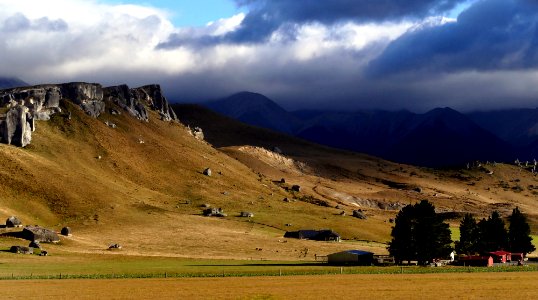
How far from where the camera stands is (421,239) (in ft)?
481

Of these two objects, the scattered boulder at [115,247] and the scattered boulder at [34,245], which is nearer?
the scattered boulder at [34,245]

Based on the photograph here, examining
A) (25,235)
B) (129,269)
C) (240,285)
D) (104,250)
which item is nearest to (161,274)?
(129,269)

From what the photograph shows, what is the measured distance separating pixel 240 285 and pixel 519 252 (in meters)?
106

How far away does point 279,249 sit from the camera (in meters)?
177

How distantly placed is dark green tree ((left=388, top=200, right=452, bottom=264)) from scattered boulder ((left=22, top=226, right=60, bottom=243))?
76.7 meters

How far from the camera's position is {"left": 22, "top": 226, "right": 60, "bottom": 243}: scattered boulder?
544ft

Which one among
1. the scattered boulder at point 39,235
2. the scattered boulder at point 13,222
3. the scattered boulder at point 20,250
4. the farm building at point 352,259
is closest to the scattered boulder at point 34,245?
the scattered boulder at point 20,250

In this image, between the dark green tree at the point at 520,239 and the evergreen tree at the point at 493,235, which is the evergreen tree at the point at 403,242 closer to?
the evergreen tree at the point at 493,235

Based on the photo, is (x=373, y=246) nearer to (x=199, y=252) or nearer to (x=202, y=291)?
(x=199, y=252)

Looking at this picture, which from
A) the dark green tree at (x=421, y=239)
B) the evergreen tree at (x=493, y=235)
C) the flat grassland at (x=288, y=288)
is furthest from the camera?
the evergreen tree at (x=493, y=235)

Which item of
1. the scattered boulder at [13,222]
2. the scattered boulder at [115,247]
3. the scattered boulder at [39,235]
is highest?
the scattered boulder at [13,222]

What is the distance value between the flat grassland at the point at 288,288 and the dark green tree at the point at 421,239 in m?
41.6

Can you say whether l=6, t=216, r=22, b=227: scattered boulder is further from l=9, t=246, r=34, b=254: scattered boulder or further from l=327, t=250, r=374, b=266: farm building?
l=327, t=250, r=374, b=266: farm building

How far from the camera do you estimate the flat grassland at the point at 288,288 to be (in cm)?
7869
